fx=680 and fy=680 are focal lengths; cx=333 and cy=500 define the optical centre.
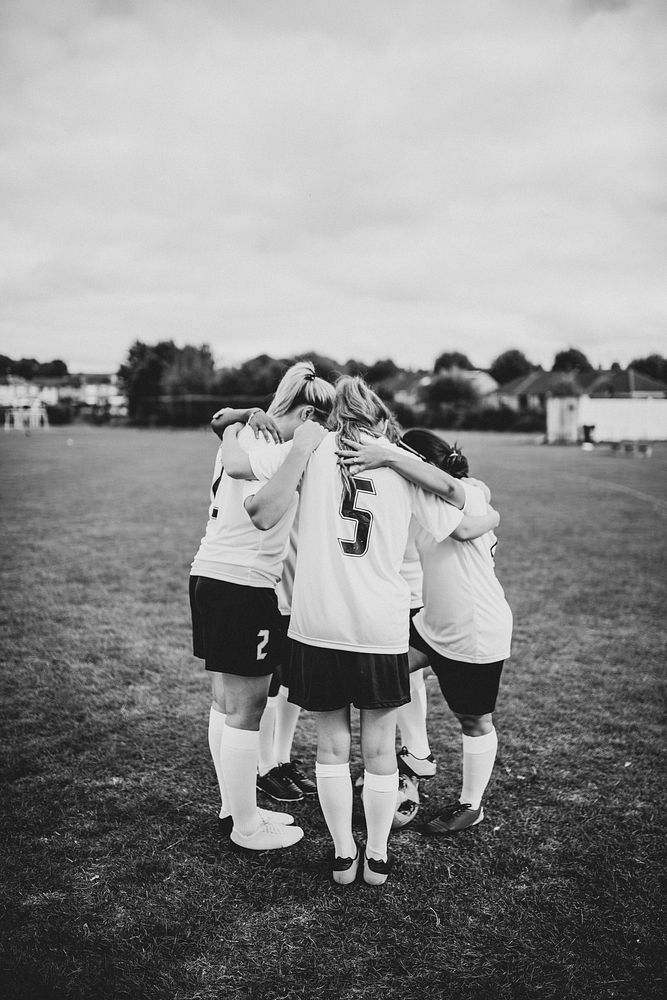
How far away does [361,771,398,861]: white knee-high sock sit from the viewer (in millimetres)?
2975

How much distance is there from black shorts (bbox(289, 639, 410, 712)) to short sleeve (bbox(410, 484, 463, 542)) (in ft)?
1.89

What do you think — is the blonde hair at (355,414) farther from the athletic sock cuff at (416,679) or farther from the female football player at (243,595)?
the athletic sock cuff at (416,679)

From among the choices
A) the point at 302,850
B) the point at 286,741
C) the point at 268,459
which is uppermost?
the point at 268,459

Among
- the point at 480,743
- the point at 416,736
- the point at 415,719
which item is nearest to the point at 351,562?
the point at 480,743

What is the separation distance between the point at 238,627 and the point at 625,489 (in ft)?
58.2

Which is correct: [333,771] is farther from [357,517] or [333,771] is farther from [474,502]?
[474,502]

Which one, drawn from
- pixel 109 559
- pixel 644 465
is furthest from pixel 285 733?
pixel 644 465

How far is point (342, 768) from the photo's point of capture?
2.96 m

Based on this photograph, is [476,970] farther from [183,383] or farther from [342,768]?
[183,383]

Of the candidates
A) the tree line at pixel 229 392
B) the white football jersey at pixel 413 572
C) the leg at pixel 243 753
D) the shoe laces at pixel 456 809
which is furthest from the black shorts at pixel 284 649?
the tree line at pixel 229 392

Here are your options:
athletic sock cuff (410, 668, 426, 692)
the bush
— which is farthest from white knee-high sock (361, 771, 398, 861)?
the bush

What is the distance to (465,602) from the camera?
11.0ft

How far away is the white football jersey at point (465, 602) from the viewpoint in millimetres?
3328

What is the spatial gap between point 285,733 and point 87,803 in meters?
1.13
